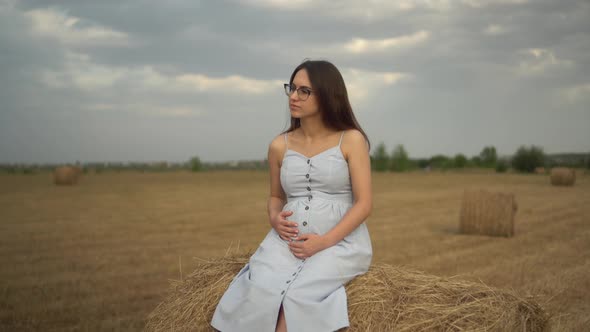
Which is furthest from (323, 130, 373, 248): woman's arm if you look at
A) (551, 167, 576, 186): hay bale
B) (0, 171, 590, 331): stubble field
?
(551, 167, 576, 186): hay bale

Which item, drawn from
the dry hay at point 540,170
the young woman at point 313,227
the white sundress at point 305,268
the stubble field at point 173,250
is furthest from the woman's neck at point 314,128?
the dry hay at point 540,170

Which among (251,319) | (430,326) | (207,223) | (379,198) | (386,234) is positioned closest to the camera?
(251,319)

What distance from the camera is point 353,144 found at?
3109mm

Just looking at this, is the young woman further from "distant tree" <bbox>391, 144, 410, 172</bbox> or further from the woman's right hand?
"distant tree" <bbox>391, 144, 410, 172</bbox>

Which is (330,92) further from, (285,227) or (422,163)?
(422,163)

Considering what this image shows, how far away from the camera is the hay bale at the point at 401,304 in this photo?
2963mm

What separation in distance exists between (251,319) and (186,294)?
34.3 inches

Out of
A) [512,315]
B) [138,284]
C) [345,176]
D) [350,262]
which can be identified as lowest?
[138,284]

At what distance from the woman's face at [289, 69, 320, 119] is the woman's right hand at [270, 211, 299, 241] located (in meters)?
0.55

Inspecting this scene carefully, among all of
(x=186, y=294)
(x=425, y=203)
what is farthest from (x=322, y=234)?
(x=425, y=203)

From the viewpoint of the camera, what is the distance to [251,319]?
2760 millimetres

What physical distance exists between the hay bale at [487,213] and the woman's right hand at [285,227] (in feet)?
27.4

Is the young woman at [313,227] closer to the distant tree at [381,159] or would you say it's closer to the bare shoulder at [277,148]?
the bare shoulder at [277,148]

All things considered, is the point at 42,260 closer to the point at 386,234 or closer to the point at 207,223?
the point at 207,223
